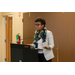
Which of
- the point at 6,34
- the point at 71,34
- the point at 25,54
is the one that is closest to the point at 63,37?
the point at 71,34

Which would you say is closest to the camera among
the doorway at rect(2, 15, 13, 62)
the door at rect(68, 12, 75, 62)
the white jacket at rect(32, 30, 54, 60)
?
the white jacket at rect(32, 30, 54, 60)

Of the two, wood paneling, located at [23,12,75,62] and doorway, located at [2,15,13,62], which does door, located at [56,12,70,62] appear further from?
doorway, located at [2,15,13,62]

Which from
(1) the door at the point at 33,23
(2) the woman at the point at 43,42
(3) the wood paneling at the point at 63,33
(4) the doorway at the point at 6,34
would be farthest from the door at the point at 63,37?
(4) the doorway at the point at 6,34

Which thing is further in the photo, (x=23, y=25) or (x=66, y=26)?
(x=23, y=25)

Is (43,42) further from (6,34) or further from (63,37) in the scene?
(6,34)

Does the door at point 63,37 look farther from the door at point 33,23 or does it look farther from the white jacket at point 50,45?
the white jacket at point 50,45

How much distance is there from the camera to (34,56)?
1.06 m

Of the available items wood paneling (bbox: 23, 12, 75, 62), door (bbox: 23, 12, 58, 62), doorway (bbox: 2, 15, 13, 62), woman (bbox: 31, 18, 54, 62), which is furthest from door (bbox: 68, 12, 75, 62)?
doorway (bbox: 2, 15, 13, 62)

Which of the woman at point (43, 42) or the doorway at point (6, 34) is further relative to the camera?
the doorway at point (6, 34)

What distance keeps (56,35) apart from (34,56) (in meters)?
1.80

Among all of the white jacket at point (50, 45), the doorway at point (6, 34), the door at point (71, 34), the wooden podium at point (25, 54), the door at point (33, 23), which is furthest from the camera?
the doorway at point (6, 34)
